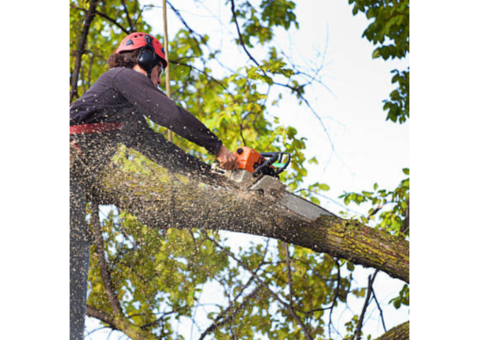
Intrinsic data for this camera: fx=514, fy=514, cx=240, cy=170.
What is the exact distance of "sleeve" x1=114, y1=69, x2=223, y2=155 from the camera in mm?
3080

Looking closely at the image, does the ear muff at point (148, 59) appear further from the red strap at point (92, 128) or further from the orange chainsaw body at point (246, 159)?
the orange chainsaw body at point (246, 159)

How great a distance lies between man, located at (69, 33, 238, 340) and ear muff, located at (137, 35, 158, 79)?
32cm

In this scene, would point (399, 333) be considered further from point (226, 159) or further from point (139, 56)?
point (139, 56)

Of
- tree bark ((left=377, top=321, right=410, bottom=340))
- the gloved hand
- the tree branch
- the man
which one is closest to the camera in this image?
the man

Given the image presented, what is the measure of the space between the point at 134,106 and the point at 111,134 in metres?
0.23

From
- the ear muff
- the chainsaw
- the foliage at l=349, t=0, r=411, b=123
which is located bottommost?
the chainsaw

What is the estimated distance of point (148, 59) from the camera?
11.5ft

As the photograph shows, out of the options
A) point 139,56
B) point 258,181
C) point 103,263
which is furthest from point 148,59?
point 103,263

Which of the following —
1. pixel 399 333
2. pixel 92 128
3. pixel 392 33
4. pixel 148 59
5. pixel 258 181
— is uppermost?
pixel 392 33

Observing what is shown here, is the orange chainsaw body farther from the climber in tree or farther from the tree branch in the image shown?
the tree branch

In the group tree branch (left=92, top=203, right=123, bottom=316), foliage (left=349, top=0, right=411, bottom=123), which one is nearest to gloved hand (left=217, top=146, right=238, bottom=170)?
tree branch (left=92, top=203, right=123, bottom=316)

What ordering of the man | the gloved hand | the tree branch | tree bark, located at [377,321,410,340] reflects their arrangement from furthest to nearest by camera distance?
the tree branch
tree bark, located at [377,321,410,340]
the gloved hand
the man
